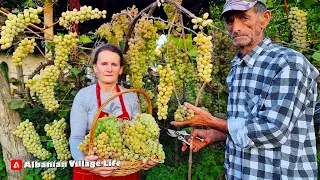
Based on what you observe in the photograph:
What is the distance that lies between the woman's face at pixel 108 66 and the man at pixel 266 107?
21.7 inches

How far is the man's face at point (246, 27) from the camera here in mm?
1940

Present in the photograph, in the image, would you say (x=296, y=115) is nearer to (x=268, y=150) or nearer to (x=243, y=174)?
(x=268, y=150)

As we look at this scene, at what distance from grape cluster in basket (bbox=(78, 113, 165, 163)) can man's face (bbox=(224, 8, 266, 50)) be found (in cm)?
68

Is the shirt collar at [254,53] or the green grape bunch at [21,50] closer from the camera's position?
the shirt collar at [254,53]

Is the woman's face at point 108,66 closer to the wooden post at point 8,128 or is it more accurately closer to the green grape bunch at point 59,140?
the green grape bunch at point 59,140

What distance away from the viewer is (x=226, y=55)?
103 inches

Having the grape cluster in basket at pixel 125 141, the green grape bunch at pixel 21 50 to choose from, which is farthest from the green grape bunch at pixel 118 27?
the grape cluster in basket at pixel 125 141

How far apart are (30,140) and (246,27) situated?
1907 millimetres

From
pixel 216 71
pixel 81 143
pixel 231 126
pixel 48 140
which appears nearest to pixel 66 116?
pixel 48 140

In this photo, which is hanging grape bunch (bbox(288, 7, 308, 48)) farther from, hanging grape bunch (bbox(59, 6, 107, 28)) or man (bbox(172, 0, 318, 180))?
hanging grape bunch (bbox(59, 6, 107, 28))

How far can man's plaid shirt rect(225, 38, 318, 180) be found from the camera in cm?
177

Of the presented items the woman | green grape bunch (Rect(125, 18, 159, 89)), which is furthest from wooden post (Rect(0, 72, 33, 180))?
green grape bunch (Rect(125, 18, 159, 89))

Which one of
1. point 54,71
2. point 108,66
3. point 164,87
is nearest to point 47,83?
point 54,71

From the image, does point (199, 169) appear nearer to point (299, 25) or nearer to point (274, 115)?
point (299, 25)
